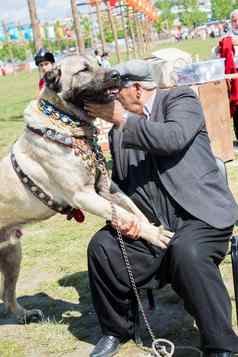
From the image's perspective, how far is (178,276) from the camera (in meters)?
2.81

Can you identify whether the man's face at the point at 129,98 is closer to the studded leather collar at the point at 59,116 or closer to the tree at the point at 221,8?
the studded leather collar at the point at 59,116

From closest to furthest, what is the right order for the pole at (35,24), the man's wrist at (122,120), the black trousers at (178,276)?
the black trousers at (178,276), the man's wrist at (122,120), the pole at (35,24)

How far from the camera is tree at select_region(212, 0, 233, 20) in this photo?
96.7m

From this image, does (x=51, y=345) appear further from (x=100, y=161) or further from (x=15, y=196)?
(x=100, y=161)

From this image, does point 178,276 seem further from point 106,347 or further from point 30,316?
point 30,316

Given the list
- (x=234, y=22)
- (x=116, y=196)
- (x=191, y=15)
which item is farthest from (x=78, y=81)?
(x=191, y=15)

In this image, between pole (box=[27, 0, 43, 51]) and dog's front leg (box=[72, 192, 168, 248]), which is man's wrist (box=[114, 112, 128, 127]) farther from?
pole (box=[27, 0, 43, 51])

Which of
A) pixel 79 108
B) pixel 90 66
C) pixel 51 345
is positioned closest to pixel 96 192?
pixel 79 108

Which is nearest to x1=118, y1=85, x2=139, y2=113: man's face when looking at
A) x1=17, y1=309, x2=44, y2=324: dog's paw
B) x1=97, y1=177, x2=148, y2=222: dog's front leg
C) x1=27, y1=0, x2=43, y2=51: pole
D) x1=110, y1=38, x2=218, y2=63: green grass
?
x1=97, y1=177, x2=148, y2=222: dog's front leg

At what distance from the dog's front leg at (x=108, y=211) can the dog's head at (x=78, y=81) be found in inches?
20.7

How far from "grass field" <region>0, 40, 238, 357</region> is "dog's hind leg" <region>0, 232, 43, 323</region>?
0.08m

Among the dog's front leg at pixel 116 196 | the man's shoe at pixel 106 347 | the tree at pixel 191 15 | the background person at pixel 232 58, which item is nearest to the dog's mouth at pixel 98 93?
the dog's front leg at pixel 116 196

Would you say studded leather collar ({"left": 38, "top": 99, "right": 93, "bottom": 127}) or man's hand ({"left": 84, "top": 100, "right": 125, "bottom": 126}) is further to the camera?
studded leather collar ({"left": 38, "top": 99, "right": 93, "bottom": 127})

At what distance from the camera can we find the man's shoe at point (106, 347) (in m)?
3.15
